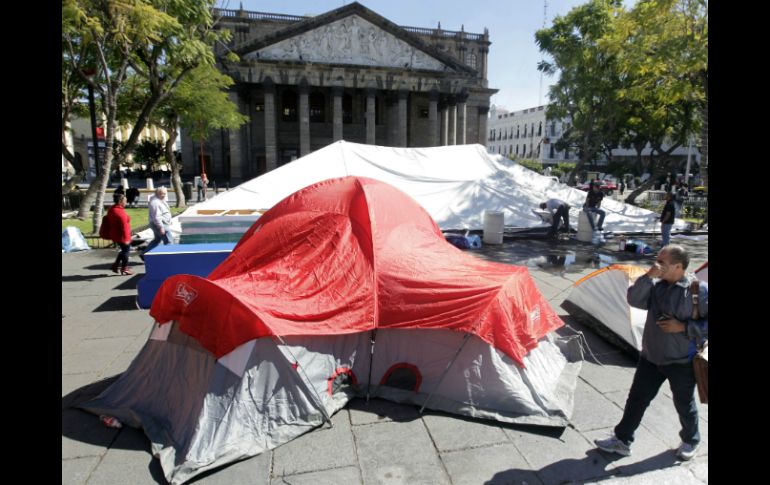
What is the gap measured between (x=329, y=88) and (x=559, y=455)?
40.5 metres

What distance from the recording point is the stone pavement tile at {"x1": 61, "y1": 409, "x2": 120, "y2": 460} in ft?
12.6

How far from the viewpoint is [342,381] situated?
4.63 m

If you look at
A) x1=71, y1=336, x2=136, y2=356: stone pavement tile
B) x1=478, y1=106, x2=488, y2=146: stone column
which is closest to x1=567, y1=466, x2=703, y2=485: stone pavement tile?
x1=71, y1=336, x2=136, y2=356: stone pavement tile

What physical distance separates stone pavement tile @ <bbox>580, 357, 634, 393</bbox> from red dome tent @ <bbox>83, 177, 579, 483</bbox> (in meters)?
0.25

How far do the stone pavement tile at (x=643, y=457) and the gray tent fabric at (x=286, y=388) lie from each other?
0.54 meters

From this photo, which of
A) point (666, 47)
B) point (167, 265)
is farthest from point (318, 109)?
point (167, 265)

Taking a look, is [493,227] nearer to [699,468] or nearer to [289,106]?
[699,468]

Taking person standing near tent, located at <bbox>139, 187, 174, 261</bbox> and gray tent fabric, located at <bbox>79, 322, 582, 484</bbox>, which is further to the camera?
person standing near tent, located at <bbox>139, 187, 174, 261</bbox>

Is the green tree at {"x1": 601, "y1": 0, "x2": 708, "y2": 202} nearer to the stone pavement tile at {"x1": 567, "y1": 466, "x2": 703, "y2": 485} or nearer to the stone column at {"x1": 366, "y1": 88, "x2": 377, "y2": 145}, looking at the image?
the stone pavement tile at {"x1": 567, "y1": 466, "x2": 703, "y2": 485}

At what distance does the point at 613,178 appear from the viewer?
178 ft

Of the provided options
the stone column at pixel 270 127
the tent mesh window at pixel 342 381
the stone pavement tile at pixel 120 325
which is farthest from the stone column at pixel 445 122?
the tent mesh window at pixel 342 381

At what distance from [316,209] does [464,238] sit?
26.4ft

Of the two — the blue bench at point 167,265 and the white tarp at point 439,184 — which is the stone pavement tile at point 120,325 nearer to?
the blue bench at point 167,265
